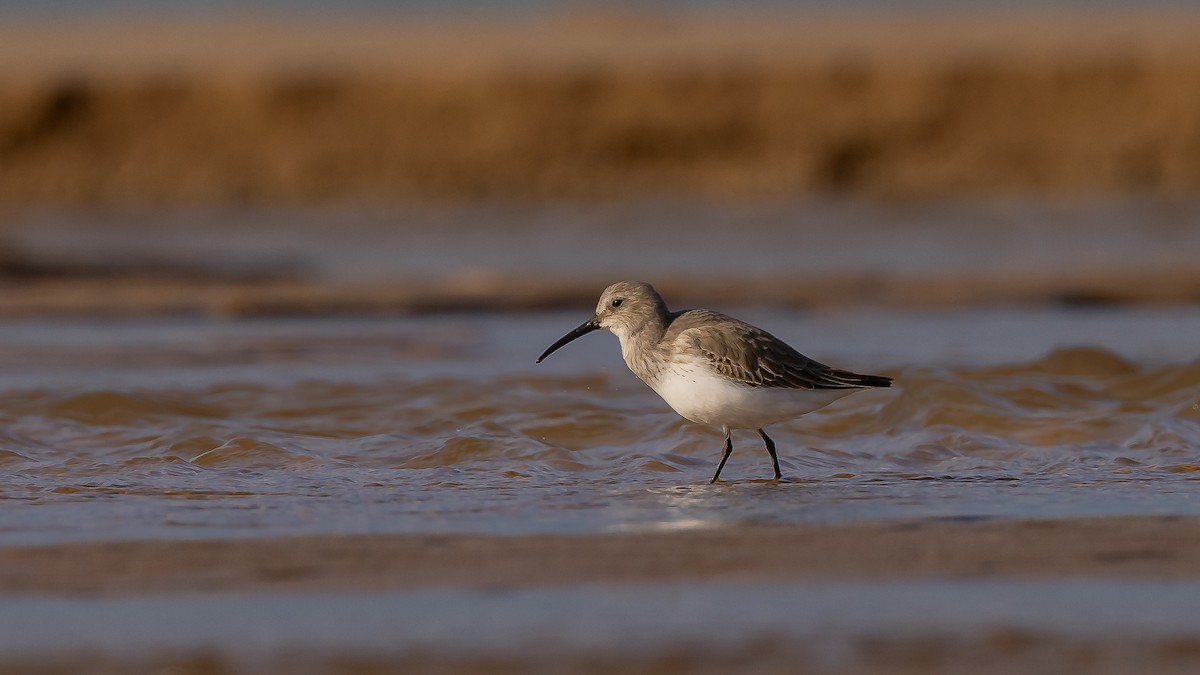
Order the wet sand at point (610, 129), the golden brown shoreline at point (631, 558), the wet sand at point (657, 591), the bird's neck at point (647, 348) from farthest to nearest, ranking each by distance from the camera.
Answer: the wet sand at point (610, 129) < the bird's neck at point (647, 348) < the golden brown shoreline at point (631, 558) < the wet sand at point (657, 591)

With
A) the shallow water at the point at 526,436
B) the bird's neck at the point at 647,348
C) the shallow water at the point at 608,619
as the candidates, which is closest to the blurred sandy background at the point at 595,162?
the shallow water at the point at 526,436

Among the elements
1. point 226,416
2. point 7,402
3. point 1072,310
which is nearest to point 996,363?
point 1072,310

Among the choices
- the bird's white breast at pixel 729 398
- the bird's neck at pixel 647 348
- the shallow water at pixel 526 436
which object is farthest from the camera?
the bird's neck at pixel 647 348

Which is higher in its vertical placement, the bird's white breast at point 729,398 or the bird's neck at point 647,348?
the bird's neck at point 647,348

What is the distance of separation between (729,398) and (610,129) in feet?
71.9

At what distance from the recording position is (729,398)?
7734 millimetres

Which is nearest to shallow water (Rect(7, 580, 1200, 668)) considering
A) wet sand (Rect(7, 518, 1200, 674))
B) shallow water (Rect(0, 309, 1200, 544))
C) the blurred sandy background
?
wet sand (Rect(7, 518, 1200, 674))

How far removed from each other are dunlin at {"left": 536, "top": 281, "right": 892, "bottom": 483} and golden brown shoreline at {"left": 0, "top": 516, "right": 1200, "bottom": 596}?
1242mm

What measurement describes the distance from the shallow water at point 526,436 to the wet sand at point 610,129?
15258 mm

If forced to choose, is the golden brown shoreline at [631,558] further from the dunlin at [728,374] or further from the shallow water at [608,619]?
the dunlin at [728,374]

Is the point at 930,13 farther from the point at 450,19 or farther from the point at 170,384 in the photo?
the point at 170,384

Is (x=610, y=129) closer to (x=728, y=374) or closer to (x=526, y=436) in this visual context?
(x=526, y=436)

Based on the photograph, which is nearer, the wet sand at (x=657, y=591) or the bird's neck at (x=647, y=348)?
the wet sand at (x=657, y=591)

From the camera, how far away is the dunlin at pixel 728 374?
779cm
